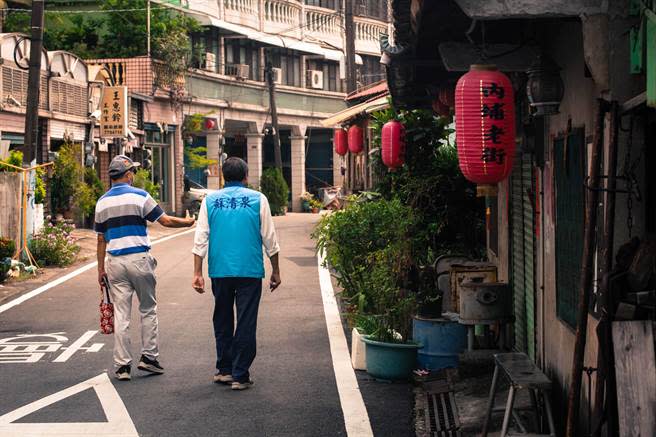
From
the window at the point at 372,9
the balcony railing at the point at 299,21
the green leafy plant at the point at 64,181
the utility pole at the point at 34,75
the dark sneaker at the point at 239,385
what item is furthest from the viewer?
the window at the point at 372,9

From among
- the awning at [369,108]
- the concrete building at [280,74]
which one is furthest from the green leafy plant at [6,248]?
the concrete building at [280,74]

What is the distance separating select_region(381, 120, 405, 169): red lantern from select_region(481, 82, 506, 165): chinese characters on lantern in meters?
9.52

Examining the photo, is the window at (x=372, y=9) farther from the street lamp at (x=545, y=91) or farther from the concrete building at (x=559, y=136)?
the street lamp at (x=545, y=91)

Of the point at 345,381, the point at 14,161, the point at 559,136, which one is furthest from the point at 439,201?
the point at 14,161

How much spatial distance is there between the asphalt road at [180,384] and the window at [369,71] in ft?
150

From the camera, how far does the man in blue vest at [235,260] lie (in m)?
10.1

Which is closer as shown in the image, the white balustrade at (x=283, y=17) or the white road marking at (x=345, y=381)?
the white road marking at (x=345, y=381)

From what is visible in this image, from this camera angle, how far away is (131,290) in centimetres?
1082

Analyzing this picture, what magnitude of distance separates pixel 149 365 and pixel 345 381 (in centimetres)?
183

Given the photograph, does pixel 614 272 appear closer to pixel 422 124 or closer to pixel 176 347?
pixel 176 347

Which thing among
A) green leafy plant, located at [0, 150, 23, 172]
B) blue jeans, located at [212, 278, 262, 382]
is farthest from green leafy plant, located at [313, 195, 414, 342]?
green leafy plant, located at [0, 150, 23, 172]

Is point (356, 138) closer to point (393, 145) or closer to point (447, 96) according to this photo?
point (393, 145)

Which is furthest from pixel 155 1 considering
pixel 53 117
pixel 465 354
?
pixel 465 354

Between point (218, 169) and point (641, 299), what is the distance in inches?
1802
